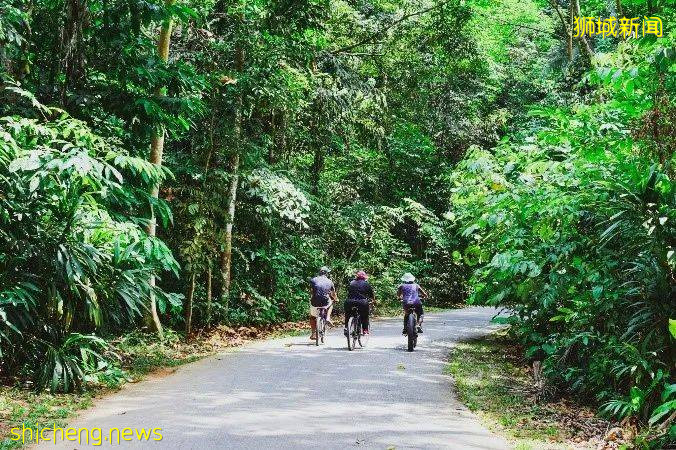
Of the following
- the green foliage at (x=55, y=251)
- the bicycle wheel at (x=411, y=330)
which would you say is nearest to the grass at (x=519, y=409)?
the bicycle wheel at (x=411, y=330)

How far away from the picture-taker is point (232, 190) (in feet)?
50.8

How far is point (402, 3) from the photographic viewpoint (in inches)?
792

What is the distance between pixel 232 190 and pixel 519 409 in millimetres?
9904

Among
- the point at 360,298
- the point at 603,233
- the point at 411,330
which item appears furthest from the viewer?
the point at 360,298

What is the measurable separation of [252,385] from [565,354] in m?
4.54

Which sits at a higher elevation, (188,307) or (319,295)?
(319,295)

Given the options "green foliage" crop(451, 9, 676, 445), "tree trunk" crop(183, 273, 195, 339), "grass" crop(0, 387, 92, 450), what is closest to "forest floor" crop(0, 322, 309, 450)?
"grass" crop(0, 387, 92, 450)

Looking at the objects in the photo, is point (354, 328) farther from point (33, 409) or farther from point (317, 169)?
point (317, 169)

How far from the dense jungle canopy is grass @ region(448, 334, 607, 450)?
465 mm

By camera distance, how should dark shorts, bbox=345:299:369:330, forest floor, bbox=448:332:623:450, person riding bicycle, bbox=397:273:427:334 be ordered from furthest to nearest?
person riding bicycle, bbox=397:273:427:334 < dark shorts, bbox=345:299:369:330 < forest floor, bbox=448:332:623:450

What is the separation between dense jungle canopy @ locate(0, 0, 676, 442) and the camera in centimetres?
699

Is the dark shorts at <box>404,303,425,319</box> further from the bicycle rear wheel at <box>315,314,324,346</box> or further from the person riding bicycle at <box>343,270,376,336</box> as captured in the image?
the bicycle rear wheel at <box>315,314,324,346</box>

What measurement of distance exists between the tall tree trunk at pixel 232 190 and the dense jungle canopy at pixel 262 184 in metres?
0.06

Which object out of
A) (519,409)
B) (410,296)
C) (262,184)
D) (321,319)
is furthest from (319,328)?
(519,409)
